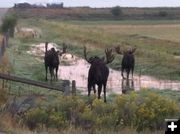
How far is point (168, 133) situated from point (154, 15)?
141 meters

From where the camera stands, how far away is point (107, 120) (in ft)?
44.6

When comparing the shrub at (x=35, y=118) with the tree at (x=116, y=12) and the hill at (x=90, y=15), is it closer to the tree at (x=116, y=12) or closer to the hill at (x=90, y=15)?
the hill at (x=90, y=15)

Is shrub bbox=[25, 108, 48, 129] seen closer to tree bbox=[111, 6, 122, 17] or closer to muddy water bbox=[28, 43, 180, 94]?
muddy water bbox=[28, 43, 180, 94]

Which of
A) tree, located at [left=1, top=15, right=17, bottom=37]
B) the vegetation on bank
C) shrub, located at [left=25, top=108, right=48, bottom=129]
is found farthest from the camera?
tree, located at [left=1, top=15, right=17, bottom=37]

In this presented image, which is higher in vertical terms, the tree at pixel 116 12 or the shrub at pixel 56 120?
the tree at pixel 116 12

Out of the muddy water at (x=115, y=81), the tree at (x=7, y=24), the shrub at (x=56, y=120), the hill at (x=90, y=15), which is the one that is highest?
the hill at (x=90, y=15)

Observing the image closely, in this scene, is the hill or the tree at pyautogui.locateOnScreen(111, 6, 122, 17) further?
the tree at pyautogui.locateOnScreen(111, 6, 122, 17)

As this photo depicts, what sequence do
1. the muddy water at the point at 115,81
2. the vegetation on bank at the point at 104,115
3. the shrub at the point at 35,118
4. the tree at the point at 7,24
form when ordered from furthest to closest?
the tree at the point at 7,24 → the muddy water at the point at 115,81 → the shrub at the point at 35,118 → the vegetation on bank at the point at 104,115

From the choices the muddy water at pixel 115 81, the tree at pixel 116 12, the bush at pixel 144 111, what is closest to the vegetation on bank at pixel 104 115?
the bush at pixel 144 111

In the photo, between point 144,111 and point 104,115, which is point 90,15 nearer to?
point 104,115

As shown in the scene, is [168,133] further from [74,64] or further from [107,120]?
[74,64]

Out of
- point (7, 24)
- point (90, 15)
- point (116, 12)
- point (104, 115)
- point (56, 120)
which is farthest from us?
point (90, 15)

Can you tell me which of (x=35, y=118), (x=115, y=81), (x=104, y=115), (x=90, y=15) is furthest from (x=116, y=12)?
(x=35, y=118)

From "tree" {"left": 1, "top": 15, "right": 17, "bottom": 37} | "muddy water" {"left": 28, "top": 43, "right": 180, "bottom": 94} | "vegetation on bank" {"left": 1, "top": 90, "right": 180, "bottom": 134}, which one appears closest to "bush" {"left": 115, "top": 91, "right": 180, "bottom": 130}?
"vegetation on bank" {"left": 1, "top": 90, "right": 180, "bottom": 134}
